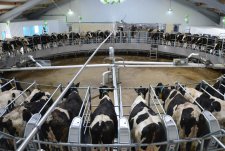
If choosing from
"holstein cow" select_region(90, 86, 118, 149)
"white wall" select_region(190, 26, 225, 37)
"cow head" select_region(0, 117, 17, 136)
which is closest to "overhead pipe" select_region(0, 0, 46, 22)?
"white wall" select_region(190, 26, 225, 37)

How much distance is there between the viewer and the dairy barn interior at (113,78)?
371 cm

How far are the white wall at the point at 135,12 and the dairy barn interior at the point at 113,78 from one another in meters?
0.09

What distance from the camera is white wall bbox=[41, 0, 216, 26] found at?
2000 centimetres

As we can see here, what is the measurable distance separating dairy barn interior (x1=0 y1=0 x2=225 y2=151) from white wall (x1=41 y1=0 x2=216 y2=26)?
0.09 metres

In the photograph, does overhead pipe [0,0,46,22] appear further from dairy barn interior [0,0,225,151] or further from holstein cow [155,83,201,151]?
holstein cow [155,83,201,151]

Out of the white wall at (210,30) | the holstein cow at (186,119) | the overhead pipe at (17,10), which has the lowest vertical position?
the holstein cow at (186,119)

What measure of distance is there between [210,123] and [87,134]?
2.19 m

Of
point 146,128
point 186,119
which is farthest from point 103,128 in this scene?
point 186,119

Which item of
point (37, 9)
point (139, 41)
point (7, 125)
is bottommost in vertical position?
point (7, 125)

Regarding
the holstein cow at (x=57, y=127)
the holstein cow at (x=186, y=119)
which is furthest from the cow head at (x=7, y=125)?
the holstein cow at (x=186, y=119)

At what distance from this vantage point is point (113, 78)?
22.6 feet

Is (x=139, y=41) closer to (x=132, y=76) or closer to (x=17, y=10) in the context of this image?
(x=132, y=76)

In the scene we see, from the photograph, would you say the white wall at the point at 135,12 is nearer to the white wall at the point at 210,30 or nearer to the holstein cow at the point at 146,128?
the white wall at the point at 210,30

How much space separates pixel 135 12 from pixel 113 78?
49.2 feet
